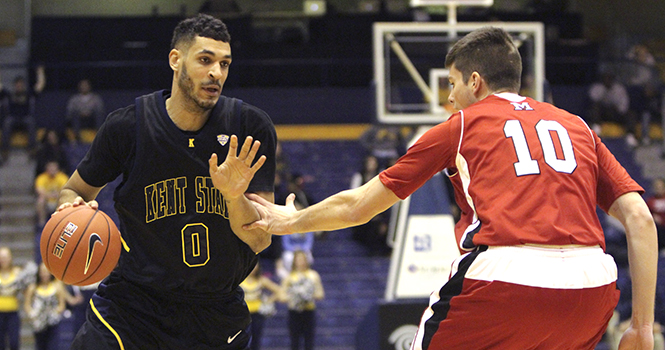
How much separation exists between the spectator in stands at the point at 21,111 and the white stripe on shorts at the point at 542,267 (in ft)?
47.5

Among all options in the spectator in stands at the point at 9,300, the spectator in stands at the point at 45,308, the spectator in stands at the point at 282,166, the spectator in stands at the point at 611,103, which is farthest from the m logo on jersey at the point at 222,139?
the spectator in stands at the point at 611,103

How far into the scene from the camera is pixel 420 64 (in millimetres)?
10016

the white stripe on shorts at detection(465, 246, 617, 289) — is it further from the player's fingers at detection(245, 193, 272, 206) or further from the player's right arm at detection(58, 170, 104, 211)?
the player's right arm at detection(58, 170, 104, 211)

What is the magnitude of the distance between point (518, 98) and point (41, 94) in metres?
15.3

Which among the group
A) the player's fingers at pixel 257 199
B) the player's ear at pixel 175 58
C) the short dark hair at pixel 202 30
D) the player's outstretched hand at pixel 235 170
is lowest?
the player's fingers at pixel 257 199

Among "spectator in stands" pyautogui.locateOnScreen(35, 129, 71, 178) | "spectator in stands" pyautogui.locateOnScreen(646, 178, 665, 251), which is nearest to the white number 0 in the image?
"spectator in stands" pyautogui.locateOnScreen(646, 178, 665, 251)

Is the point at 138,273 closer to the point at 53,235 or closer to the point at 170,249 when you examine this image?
the point at 170,249

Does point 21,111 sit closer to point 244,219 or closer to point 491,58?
point 244,219

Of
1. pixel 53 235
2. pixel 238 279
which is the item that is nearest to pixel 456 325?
pixel 238 279

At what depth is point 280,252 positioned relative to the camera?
1367cm

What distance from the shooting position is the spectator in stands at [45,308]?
1120 cm

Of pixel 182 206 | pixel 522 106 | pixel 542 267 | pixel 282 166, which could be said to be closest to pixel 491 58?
pixel 522 106

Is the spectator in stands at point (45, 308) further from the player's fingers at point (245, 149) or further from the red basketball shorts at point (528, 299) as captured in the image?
the red basketball shorts at point (528, 299)

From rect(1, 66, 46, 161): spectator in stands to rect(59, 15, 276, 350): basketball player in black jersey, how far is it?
509 inches
